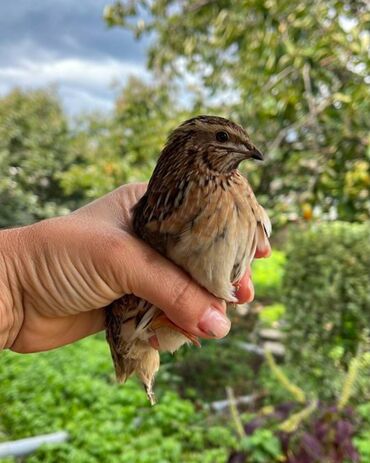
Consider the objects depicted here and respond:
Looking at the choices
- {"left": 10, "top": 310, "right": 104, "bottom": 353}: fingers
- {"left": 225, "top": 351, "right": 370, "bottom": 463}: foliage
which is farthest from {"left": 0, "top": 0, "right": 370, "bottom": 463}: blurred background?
{"left": 10, "top": 310, "right": 104, "bottom": 353}: fingers

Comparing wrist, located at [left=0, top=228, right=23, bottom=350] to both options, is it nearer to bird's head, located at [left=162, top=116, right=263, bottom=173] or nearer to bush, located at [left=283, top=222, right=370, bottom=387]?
bird's head, located at [left=162, top=116, right=263, bottom=173]

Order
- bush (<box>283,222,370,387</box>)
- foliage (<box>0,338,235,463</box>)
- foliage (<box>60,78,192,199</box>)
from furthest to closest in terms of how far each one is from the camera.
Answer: foliage (<box>60,78,192,199</box>) < bush (<box>283,222,370,387</box>) < foliage (<box>0,338,235,463</box>)

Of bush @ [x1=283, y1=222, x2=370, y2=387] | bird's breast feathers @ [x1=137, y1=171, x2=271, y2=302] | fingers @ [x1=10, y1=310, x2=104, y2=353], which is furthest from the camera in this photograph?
bush @ [x1=283, y1=222, x2=370, y2=387]

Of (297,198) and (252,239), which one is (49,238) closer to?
(252,239)

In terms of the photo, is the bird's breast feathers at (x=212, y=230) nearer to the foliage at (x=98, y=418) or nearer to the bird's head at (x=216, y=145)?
the bird's head at (x=216, y=145)

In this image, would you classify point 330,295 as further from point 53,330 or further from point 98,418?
point 53,330

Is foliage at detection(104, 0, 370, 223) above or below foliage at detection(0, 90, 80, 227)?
above

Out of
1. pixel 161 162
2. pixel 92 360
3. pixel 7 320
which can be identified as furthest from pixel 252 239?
pixel 92 360
